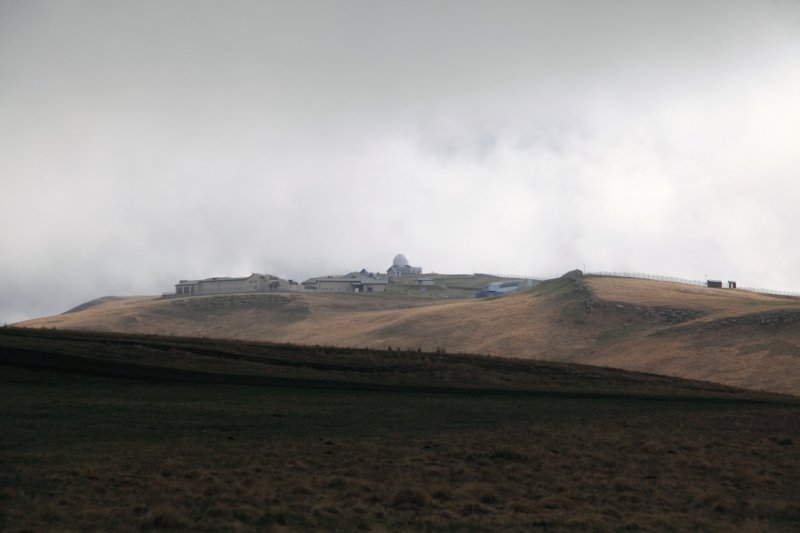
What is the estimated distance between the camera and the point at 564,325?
10169 cm

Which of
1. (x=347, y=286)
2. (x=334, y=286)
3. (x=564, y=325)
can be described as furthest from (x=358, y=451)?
(x=347, y=286)

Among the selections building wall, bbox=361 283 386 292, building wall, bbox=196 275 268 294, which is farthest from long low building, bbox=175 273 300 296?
building wall, bbox=361 283 386 292

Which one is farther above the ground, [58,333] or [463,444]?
[58,333]

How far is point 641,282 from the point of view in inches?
→ 5226

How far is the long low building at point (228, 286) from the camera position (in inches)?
7274

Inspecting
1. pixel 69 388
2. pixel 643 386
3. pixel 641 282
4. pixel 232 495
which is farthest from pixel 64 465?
pixel 641 282

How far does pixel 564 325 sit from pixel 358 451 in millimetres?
80110

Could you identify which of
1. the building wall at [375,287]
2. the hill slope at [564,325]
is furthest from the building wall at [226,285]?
the hill slope at [564,325]

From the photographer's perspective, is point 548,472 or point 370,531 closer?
point 370,531

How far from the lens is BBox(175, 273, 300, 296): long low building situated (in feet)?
606

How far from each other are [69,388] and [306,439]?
573 inches

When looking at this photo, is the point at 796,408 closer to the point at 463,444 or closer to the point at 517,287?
the point at 463,444

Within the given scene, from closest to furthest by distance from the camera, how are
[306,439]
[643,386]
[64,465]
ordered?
[64,465]
[306,439]
[643,386]

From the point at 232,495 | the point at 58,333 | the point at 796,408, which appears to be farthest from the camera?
the point at 58,333
